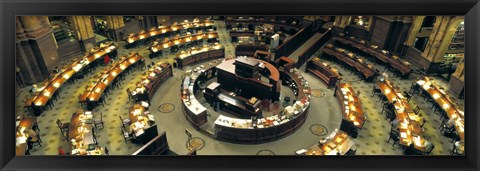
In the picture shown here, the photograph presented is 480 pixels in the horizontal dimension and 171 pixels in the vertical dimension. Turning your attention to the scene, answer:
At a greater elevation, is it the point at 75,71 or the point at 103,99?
the point at 75,71

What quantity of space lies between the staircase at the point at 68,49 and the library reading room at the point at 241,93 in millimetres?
77

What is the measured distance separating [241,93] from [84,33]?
1380 cm

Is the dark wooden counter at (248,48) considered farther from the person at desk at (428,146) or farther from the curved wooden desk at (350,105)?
the person at desk at (428,146)

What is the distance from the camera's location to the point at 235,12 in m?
3.02

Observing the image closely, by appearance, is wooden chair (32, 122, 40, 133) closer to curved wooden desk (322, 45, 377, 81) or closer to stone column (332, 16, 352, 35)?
curved wooden desk (322, 45, 377, 81)

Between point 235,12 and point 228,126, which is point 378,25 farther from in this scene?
point 235,12

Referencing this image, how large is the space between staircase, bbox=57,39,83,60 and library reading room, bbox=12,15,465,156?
0.08 metres

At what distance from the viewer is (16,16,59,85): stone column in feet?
59.2

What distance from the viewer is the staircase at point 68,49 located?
22578 mm

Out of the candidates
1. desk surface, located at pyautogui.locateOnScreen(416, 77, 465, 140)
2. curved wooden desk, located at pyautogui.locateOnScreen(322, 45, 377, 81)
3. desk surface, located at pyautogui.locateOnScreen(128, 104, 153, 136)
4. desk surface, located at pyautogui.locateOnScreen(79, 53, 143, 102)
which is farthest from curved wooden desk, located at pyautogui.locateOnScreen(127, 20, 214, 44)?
desk surface, located at pyautogui.locateOnScreen(416, 77, 465, 140)

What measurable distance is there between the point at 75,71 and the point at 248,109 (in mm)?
12029

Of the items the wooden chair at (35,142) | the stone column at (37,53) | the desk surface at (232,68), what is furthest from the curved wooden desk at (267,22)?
the wooden chair at (35,142)
